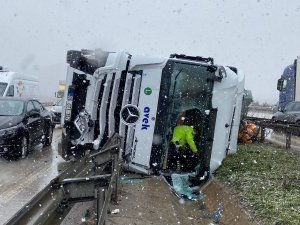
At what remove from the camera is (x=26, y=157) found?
12859 millimetres

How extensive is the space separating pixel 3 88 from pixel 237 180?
1358cm

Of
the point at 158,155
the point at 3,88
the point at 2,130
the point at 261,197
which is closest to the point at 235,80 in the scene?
the point at 158,155

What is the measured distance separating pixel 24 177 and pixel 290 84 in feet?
64.7

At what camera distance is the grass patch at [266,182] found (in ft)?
21.9

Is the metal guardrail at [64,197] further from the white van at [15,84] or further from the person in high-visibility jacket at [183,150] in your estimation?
the white van at [15,84]

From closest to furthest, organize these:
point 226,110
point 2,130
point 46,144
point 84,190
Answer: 1. point 84,190
2. point 226,110
3. point 2,130
4. point 46,144

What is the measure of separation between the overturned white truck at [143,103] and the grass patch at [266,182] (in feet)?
2.44

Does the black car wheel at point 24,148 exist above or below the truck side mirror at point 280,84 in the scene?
below

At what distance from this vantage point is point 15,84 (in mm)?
20984

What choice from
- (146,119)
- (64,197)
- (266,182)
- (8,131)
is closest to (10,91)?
→ (8,131)

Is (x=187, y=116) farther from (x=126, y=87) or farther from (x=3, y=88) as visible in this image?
(x=3, y=88)

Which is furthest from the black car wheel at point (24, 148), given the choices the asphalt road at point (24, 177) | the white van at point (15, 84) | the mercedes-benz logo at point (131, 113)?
the white van at point (15, 84)

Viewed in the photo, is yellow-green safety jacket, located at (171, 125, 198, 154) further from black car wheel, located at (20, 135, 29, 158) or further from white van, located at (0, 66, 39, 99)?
white van, located at (0, 66, 39, 99)

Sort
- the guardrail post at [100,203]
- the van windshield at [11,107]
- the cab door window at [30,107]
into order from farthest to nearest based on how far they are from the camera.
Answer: the cab door window at [30,107]
the van windshield at [11,107]
the guardrail post at [100,203]
